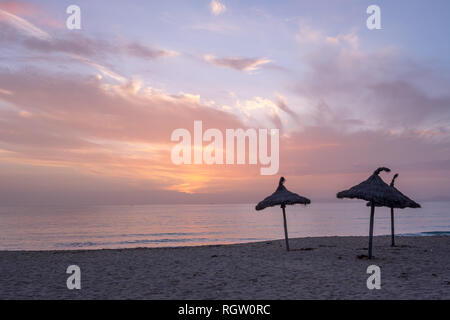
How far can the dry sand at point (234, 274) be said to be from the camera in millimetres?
8625

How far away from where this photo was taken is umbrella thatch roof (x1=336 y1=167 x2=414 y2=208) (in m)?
12.9

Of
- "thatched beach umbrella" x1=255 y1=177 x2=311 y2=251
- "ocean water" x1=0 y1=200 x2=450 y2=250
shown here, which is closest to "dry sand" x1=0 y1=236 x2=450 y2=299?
"thatched beach umbrella" x1=255 y1=177 x2=311 y2=251

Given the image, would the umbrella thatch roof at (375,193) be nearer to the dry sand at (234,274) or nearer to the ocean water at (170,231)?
the dry sand at (234,274)

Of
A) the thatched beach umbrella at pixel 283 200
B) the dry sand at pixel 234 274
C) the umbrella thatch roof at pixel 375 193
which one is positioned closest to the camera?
the dry sand at pixel 234 274

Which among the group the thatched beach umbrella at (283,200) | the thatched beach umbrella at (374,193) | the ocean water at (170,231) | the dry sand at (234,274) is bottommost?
the ocean water at (170,231)

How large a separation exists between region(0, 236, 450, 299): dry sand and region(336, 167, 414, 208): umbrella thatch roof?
2.28 m

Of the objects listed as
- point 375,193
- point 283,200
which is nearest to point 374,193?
point 375,193

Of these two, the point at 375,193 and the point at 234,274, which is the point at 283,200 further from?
the point at 234,274

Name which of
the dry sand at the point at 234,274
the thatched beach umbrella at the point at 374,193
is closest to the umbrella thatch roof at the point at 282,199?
the dry sand at the point at 234,274

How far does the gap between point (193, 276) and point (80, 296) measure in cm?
346

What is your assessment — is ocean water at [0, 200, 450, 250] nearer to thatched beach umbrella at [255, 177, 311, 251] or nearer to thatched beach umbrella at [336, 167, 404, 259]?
thatched beach umbrella at [255, 177, 311, 251]
